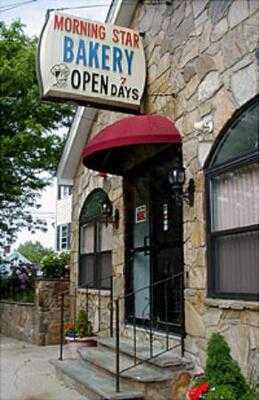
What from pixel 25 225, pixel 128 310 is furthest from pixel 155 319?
pixel 25 225

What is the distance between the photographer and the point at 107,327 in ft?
27.7

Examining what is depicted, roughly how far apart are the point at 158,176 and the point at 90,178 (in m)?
2.62

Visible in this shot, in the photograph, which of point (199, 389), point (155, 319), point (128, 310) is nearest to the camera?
point (199, 389)

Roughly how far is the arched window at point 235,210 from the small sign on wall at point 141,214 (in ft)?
7.63

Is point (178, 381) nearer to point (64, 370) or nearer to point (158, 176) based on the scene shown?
point (64, 370)

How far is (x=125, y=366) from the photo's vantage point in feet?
20.3

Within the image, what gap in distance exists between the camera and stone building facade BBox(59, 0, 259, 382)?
498 cm

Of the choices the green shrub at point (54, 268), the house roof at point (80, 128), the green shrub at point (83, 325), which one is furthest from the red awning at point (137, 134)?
the green shrub at point (54, 268)

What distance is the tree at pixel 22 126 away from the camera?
13719 mm

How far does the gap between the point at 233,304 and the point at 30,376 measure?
360cm

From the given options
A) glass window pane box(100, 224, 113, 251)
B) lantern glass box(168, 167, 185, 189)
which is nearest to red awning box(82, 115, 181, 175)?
lantern glass box(168, 167, 185, 189)

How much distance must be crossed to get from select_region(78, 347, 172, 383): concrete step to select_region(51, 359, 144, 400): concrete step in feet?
0.28

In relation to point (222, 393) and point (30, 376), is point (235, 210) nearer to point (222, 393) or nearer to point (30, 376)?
point (222, 393)

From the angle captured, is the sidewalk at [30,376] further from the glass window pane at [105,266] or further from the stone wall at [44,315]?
the glass window pane at [105,266]
